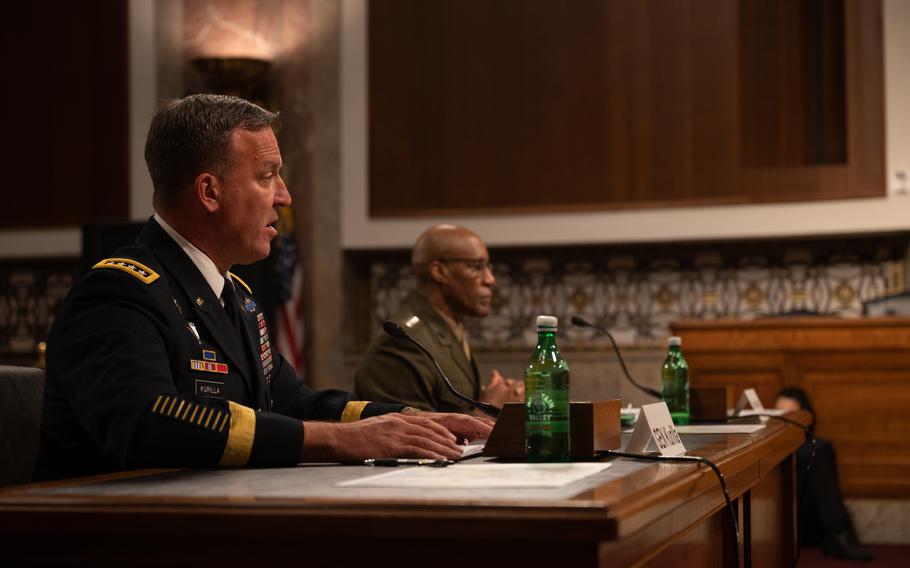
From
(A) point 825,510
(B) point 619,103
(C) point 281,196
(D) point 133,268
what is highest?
(B) point 619,103

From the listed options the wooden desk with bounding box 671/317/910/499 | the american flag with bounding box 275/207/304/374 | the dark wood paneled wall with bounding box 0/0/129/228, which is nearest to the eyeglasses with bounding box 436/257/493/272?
the wooden desk with bounding box 671/317/910/499

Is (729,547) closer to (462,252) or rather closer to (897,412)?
(462,252)

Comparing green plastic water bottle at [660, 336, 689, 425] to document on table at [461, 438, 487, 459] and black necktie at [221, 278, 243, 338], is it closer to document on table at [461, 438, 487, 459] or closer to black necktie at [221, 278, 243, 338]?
document on table at [461, 438, 487, 459]

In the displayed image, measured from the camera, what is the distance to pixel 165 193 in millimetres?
2229

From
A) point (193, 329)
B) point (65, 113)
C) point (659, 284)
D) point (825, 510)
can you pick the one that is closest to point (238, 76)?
point (65, 113)

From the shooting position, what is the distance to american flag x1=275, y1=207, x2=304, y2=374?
6961 mm

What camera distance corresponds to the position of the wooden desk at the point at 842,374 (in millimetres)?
5457

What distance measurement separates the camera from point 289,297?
699cm

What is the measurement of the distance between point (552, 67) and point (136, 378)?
5.38m

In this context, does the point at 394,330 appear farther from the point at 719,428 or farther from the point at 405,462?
the point at 719,428

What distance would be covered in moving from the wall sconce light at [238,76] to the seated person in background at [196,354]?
4772 mm

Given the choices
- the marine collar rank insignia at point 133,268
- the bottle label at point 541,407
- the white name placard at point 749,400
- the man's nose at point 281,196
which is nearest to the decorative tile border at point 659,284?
the white name placard at point 749,400

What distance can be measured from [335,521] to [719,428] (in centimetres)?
181

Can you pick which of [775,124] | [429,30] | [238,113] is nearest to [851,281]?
[775,124]
